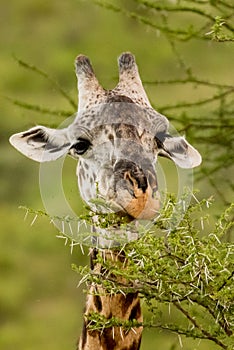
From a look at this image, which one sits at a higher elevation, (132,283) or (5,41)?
(5,41)

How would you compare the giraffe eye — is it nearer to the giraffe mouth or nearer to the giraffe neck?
the giraffe mouth

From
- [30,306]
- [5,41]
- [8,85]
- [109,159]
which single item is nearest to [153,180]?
[109,159]

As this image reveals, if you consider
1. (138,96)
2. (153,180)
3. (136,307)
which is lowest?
(136,307)

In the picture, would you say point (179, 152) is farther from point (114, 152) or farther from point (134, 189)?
point (134, 189)

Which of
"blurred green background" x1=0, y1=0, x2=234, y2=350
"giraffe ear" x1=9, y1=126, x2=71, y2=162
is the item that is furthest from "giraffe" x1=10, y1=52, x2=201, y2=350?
"blurred green background" x1=0, y1=0, x2=234, y2=350

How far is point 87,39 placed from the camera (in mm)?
17047

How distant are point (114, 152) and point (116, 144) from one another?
3 cm

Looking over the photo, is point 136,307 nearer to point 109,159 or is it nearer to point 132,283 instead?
point 132,283

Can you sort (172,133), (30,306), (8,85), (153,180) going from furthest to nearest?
(8,85)
(30,306)
(172,133)
(153,180)

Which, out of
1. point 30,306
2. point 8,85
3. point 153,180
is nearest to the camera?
point 153,180

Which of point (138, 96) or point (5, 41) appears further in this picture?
point (5, 41)

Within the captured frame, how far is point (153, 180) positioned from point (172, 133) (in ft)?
1.11

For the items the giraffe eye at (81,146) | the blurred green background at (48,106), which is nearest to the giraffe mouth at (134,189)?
the giraffe eye at (81,146)

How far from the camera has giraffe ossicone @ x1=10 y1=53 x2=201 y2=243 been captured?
439 cm
